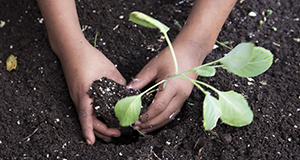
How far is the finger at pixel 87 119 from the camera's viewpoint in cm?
101

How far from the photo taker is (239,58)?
719mm

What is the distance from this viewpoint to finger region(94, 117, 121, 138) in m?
1.04

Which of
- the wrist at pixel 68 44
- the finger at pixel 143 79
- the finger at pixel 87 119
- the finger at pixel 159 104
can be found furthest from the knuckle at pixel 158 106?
the wrist at pixel 68 44

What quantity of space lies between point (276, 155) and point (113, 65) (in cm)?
73

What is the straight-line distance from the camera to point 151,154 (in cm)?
100

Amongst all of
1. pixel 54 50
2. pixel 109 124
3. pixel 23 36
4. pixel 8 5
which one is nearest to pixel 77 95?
pixel 109 124

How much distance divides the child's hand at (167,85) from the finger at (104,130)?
3.5 inches

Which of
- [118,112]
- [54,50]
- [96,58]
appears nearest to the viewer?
[118,112]

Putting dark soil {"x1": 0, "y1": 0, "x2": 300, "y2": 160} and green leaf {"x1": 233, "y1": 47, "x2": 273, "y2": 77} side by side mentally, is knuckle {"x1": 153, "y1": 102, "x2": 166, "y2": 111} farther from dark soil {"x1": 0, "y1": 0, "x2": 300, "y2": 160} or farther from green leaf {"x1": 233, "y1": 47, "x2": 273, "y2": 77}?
green leaf {"x1": 233, "y1": 47, "x2": 273, "y2": 77}

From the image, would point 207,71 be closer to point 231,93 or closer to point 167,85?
point 231,93

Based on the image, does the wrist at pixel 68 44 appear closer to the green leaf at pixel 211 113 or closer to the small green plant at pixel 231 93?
the small green plant at pixel 231 93

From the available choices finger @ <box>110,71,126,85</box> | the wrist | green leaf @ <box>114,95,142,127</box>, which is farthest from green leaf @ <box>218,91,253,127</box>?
the wrist

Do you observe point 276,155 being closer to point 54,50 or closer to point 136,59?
point 136,59

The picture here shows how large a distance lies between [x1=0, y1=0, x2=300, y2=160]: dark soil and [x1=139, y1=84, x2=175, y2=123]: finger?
0.28 ft
